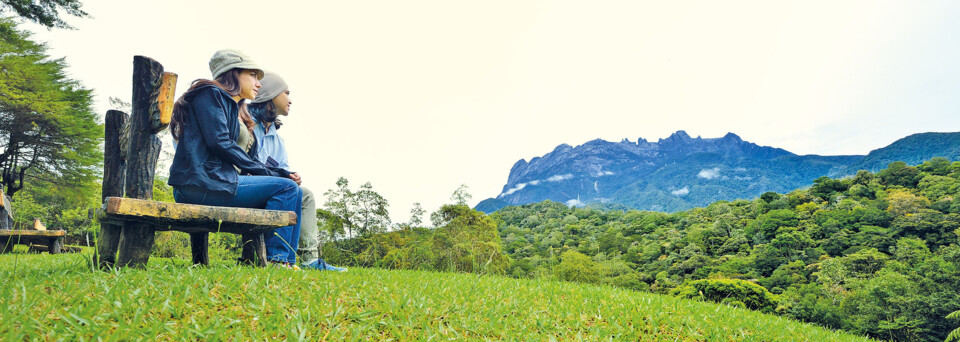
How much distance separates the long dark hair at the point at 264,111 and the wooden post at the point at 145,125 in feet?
2.27

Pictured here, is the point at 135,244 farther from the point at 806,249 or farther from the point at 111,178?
the point at 806,249

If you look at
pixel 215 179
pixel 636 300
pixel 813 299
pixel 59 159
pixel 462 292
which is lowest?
pixel 813 299

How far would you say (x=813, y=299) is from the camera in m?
28.5

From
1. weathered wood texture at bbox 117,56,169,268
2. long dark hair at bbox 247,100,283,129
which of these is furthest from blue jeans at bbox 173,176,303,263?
long dark hair at bbox 247,100,283,129

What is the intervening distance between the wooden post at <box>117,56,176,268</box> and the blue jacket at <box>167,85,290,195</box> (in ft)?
0.60

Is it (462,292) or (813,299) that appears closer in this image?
(462,292)

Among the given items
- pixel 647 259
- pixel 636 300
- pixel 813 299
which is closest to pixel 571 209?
pixel 647 259

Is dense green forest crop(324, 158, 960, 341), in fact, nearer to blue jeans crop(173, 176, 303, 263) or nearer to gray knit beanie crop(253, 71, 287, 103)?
blue jeans crop(173, 176, 303, 263)

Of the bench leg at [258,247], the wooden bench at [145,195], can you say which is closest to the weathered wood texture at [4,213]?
the wooden bench at [145,195]

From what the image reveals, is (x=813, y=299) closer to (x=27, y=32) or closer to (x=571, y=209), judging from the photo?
(x=571, y=209)

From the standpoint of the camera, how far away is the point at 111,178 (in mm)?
3125

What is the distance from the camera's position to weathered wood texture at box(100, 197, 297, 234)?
7.89 feet

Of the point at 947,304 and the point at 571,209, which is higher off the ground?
the point at 571,209

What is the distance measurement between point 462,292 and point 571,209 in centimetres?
5761
